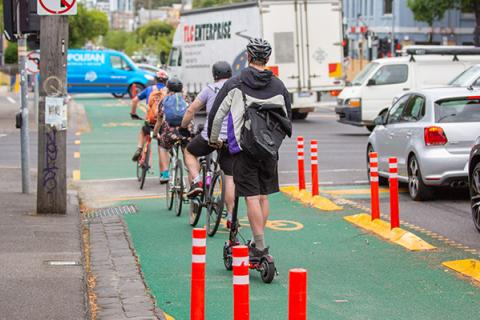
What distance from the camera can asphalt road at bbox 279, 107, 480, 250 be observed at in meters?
12.3

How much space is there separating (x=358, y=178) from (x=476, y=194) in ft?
20.7

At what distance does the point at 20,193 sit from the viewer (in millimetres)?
15352

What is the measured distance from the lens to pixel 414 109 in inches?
602

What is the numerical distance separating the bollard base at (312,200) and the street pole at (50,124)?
3.24 m

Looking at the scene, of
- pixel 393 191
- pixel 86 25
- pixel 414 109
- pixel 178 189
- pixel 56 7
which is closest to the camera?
pixel 393 191

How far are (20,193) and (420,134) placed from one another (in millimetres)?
5471

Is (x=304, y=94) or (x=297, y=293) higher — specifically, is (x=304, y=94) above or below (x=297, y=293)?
above

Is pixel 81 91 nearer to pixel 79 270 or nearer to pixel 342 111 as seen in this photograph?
pixel 342 111

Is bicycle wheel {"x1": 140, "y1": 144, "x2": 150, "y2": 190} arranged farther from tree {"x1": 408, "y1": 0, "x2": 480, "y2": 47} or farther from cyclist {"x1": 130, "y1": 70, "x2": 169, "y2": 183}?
tree {"x1": 408, "y1": 0, "x2": 480, "y2": 47}

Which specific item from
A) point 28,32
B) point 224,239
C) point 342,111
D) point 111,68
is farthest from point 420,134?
point 111,68

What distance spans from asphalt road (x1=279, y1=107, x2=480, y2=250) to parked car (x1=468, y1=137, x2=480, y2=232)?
21 cm

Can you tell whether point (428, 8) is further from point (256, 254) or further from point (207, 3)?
point (256, 254)

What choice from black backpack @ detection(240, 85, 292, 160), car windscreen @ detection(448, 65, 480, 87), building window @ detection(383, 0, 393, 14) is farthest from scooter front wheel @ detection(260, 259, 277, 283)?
building window @ detection(383, 0, 393, 14)

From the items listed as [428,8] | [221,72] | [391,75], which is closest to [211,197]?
[221,72]
